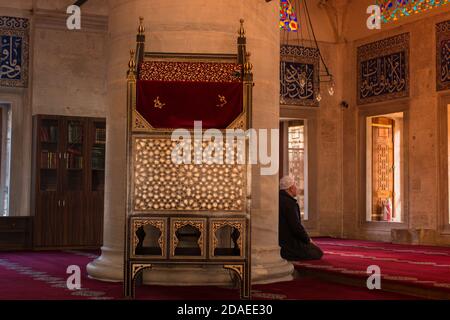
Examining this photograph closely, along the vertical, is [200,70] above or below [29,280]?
above

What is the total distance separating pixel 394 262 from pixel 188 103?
2.63m

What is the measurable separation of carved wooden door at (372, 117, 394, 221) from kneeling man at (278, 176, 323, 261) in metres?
3.73

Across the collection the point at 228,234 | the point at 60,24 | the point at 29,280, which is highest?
the point at 60,24

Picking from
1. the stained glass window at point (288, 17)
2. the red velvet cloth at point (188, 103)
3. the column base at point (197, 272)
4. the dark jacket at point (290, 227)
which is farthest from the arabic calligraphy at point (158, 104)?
the stained glass window at point (288, 17)

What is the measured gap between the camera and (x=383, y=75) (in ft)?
30.3

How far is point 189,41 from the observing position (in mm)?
4637

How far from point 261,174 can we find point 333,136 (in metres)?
5.33

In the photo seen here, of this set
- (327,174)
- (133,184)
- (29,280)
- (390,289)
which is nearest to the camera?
(133,184)

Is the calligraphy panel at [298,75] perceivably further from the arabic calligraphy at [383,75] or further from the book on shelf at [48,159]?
the book on shelf at [48,159]

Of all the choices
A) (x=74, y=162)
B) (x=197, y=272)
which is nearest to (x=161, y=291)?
(x=197, y=272)

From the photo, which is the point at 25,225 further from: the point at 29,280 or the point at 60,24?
the point at 29,280

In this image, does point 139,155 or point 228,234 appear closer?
point 139,155

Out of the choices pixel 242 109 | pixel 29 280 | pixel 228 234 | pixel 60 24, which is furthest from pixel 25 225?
pixel 242 109

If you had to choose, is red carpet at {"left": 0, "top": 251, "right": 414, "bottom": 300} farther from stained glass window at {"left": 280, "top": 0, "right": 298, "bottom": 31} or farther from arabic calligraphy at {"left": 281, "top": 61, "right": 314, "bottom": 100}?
stained glass window at {"left": 280, "top": 0, "right": 298, "bottom": 31}
